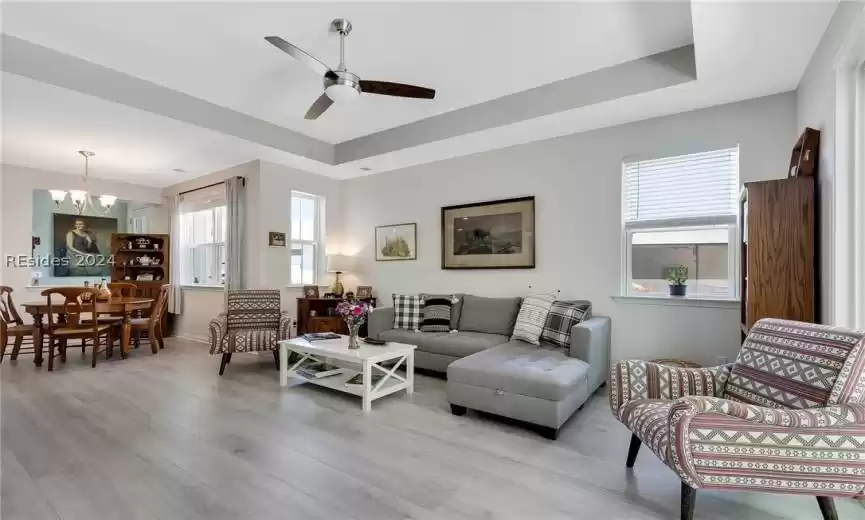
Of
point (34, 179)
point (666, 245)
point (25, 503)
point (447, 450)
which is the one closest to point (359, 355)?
point (447, 450)

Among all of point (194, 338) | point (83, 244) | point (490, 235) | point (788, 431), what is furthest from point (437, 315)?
point (83, 244)

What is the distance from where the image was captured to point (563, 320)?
3654mm

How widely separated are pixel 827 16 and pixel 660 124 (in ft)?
4.77

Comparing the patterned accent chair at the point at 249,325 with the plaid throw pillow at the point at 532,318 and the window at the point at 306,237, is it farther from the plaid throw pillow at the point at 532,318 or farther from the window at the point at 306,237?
the plaid throw pillow at the point at 532,318

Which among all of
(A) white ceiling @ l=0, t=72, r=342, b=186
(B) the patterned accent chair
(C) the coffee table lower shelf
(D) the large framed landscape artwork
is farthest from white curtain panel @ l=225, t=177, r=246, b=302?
(D) the large framed landscape artwork

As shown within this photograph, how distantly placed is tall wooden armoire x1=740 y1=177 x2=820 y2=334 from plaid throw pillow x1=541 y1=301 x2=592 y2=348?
4.38 feet

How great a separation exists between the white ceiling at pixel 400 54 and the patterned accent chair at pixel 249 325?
177 cm

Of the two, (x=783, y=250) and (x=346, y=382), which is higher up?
(x=783, y=250)

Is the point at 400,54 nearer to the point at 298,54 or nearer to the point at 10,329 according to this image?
the point at 298,54

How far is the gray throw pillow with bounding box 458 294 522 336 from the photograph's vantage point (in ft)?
13.9

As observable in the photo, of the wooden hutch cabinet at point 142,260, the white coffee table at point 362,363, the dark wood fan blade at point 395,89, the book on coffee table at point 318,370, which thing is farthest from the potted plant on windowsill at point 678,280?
the wooden hutch cabinet at point 142,260

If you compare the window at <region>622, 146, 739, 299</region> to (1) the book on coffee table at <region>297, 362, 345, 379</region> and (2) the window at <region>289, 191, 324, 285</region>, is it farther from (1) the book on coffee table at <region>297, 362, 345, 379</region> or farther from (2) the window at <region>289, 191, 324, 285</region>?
(2) the window at <region>289, 191, 324, 285</region>

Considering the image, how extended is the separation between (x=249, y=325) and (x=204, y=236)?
2604 mm

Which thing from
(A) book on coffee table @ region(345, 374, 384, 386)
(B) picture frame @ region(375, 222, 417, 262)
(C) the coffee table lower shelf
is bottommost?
(C) the coffee table lower shelf
